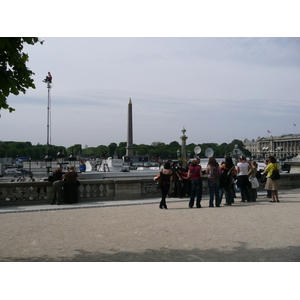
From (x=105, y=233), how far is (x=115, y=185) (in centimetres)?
626

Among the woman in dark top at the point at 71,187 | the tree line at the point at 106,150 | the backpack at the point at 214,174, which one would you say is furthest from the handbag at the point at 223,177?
the tree line at the point at 106,150

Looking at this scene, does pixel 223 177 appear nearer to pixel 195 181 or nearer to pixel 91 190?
pixel 195 181

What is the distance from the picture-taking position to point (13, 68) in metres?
6.23

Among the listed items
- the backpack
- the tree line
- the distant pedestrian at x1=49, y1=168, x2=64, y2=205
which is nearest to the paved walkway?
the distant pedestrian at x1=49, y1=168, x2=64, y2=205

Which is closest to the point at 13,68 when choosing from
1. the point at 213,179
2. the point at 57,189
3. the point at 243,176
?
the point at 57,189

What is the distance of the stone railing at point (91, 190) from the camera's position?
1314 centimetres

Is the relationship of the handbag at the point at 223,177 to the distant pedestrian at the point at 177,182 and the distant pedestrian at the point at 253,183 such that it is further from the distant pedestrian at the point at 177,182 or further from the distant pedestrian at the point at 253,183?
the distant pedestrian at the point at 177,182

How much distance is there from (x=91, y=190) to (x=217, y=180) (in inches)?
194

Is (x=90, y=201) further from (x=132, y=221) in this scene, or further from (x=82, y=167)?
(x=82, y=167)

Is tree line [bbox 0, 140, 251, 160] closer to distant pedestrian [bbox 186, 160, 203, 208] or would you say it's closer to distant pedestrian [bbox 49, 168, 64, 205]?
distant pedestrian [bbox 49, 168, 64, 205]

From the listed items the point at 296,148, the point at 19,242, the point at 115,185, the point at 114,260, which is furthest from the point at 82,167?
the point at 296,148

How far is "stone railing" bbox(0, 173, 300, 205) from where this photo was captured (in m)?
13.1

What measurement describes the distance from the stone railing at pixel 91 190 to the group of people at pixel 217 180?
1339 mm

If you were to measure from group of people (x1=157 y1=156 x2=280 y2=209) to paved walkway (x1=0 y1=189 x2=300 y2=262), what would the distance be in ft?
1.85
